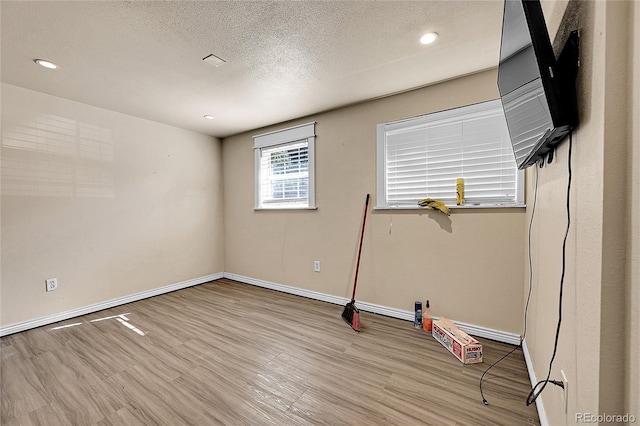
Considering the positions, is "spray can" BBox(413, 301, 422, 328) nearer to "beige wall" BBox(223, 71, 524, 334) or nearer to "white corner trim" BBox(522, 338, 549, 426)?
"beige wall" BBox(223, 71, 524, 334)

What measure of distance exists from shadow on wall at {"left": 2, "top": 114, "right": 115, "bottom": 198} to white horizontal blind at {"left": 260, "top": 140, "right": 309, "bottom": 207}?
1.87 meters

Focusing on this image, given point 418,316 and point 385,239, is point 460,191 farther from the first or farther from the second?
point 418,316

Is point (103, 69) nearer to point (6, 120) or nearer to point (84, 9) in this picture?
point (84, 9)

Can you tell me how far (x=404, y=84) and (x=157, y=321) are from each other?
3.47 m

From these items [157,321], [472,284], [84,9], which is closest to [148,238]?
[157,321]

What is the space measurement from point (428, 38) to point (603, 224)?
171 centimetres

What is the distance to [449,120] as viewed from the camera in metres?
2.38

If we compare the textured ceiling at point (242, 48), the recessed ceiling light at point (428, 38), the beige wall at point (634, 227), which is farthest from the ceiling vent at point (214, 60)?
the beige wall at point (634, 227)

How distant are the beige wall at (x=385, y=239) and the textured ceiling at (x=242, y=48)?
0.27 metres

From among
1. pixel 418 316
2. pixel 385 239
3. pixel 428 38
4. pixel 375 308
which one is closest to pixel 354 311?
pixel 375 308

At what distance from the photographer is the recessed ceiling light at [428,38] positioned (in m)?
1.78

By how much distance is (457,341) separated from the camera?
1.94m

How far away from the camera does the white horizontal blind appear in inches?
136

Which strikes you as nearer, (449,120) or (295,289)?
(449,120)
